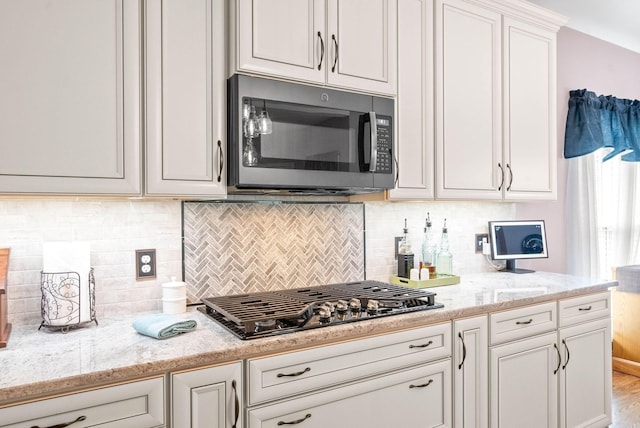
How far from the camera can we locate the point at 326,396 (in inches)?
62.6

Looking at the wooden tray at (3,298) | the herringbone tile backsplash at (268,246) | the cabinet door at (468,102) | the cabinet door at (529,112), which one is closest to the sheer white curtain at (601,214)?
the cabinet door at (529,112)

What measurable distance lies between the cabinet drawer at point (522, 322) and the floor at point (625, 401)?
3.46 feet

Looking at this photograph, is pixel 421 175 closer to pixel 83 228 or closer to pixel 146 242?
pixel 146 242

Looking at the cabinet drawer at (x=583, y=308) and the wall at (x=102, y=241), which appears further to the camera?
the cabinet drawer at (x=583, y=308)

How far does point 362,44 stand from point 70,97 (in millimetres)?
1234

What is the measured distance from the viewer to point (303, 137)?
6.16 ft

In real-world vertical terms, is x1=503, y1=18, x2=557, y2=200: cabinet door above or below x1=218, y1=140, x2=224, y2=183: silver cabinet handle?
above

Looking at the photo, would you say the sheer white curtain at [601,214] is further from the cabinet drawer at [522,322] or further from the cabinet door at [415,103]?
the cabinet door at [415,103]

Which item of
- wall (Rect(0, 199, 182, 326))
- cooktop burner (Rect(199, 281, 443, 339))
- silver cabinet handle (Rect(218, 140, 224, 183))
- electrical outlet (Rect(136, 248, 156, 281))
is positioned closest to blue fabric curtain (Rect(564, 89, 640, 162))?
cooktop burner (Rect(199, 281, 443, 339))

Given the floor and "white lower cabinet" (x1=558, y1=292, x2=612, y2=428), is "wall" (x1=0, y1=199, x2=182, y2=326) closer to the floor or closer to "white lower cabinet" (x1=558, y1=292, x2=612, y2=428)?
"white lower cabinet" (x1=558, y1=292, x2=612, y2=428)

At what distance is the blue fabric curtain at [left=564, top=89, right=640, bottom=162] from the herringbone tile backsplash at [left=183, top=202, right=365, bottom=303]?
2.09 metres

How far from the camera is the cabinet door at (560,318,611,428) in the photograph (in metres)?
2.39

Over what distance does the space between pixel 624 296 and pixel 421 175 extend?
2.59 m

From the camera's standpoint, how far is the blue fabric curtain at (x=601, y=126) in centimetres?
347
